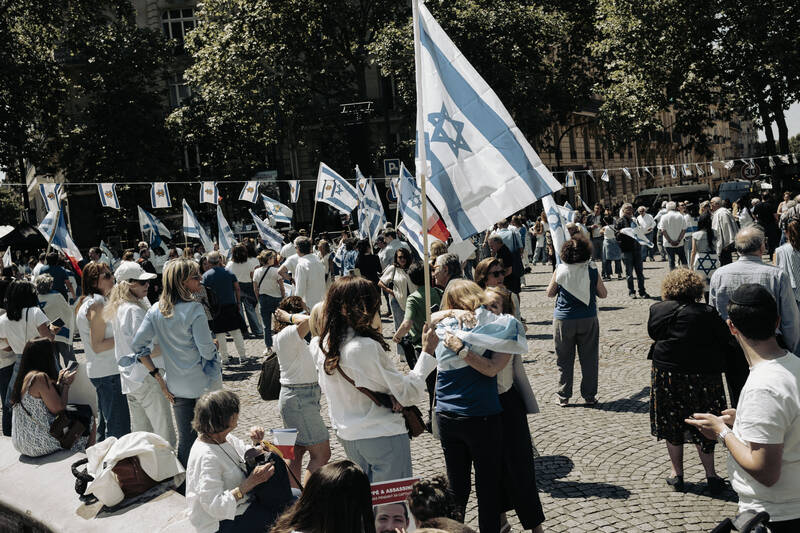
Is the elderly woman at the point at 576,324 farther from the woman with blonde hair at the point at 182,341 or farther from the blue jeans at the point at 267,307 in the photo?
the blue jeans at the point at 267,307

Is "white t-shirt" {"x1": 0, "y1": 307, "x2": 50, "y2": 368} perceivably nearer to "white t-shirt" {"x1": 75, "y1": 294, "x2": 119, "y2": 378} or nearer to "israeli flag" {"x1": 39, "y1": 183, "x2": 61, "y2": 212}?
"white t-shirt" {"x1": 75, "y1": 294, "x2": 119, "y2": 378}

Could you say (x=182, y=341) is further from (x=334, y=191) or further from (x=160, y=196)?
(x=160, y=196)

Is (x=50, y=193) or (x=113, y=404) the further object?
(x=50, y=193)

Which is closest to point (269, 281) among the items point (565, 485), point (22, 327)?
point (22, 327)

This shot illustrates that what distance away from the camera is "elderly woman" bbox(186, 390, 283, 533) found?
365 centimetres

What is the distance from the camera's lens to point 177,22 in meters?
41.2

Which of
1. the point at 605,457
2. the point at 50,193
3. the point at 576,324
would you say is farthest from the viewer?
the point at 50,193

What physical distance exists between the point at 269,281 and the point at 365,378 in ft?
25.4

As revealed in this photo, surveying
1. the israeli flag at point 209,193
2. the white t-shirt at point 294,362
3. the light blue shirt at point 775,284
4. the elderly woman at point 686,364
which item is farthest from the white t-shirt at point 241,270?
the elderly woman at point 686,364

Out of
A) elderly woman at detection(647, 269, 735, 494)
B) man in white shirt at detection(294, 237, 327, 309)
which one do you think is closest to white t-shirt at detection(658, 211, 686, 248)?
man in white shirt at detection(294, 237, 327, 309)

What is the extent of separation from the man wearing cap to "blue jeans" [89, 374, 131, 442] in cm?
467

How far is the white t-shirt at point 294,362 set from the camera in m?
5.22

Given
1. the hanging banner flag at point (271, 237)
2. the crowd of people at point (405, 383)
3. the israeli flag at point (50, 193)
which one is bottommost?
the crowd of people at point (405, 383)

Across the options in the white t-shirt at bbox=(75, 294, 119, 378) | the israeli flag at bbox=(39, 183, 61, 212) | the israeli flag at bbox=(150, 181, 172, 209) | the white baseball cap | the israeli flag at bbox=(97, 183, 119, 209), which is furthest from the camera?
the israeli flag at bbox=(150, 181, 172, 209)
